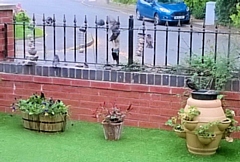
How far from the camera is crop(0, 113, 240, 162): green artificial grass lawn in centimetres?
488

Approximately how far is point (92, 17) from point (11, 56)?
15227 mm

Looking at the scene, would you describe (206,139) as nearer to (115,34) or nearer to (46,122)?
(46,122)

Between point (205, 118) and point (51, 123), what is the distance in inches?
68.3

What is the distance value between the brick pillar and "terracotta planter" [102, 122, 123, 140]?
6.39ft

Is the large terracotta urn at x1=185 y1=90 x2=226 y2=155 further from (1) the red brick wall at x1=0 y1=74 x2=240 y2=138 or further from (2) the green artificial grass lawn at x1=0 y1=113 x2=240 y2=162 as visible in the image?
(1) the red brick wall at x1=0 y1=74 x2=240 y2=138

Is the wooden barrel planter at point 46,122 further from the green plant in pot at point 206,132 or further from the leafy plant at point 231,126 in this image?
the leafy plant at point 231,126

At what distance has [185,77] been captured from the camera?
5.58 m

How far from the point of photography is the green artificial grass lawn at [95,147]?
488 cm

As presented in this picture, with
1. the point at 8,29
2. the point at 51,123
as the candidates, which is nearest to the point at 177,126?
the point at 51,123

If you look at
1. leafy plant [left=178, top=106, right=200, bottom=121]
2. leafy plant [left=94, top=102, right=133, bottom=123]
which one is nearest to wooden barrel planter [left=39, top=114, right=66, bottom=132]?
leafy plant [left=94, top=102, right=133, bottom=123]

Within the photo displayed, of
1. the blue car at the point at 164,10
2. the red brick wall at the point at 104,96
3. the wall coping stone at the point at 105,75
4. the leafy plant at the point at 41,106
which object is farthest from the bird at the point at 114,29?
the blue car at the point at 164,10

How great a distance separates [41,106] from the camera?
5641mm

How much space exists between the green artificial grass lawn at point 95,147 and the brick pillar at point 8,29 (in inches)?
43.2

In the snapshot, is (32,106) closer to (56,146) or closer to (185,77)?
(56,146)
